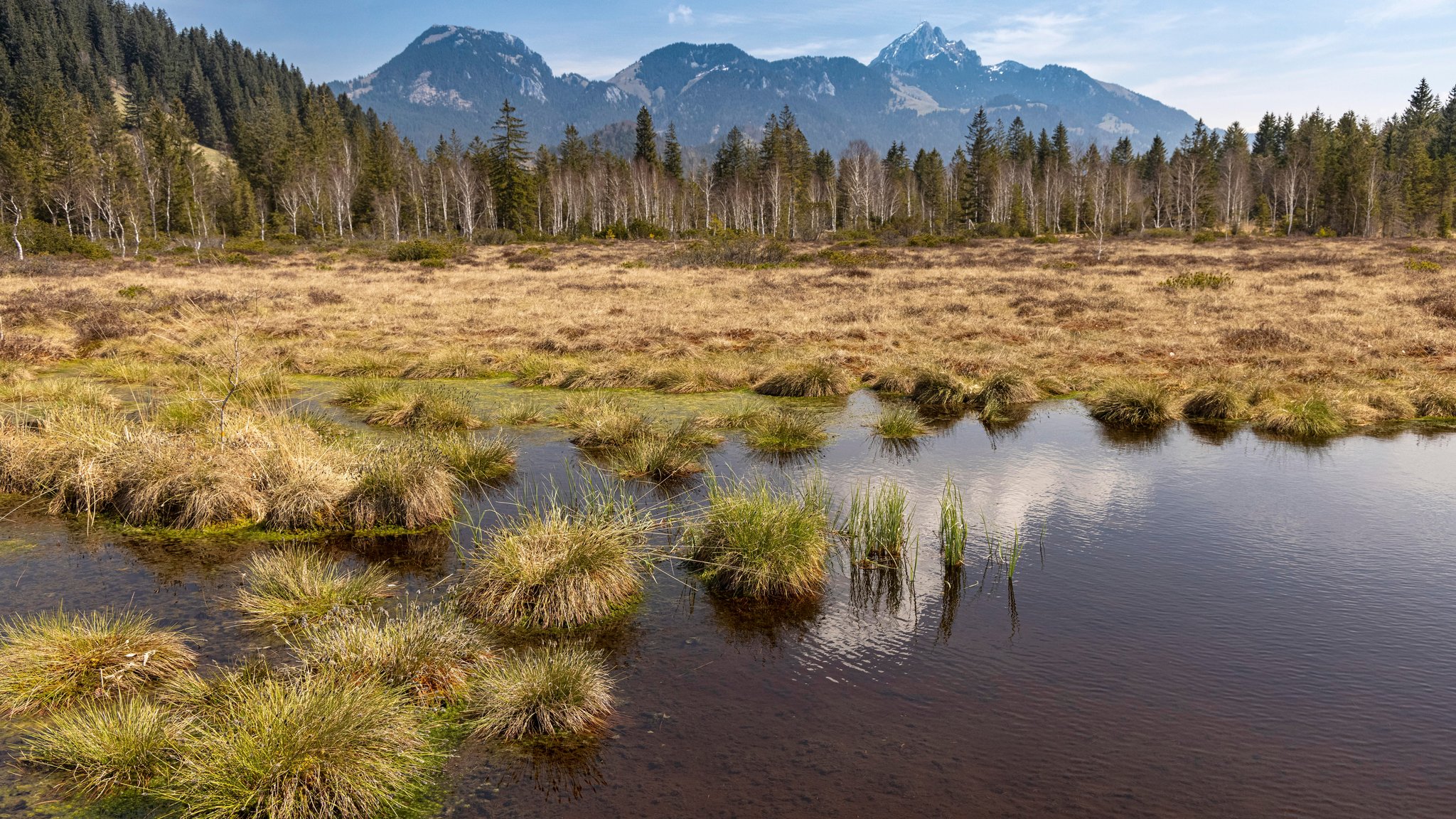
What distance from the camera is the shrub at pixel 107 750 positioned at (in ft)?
17.6

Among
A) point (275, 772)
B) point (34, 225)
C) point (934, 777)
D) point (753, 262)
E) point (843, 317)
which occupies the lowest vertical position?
point (934, 777)

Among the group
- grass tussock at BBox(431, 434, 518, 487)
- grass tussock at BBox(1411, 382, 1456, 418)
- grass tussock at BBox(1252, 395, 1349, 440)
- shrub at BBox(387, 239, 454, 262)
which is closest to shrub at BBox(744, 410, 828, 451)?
grass tussock at BBox(431, 434, 518, 487)

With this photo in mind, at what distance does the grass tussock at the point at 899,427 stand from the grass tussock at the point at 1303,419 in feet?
21.4

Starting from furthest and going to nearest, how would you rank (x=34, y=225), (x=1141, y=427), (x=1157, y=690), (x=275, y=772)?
(x=34, y=225) → (x=1141, y=427) → (x=1157, y=690) → (x=275, y=772)

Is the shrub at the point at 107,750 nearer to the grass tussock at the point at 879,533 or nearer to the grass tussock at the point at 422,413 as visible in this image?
the grass tussock at the point at 879,533

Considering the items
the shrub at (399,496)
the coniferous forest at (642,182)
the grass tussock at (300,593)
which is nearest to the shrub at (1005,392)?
the shrub at (399,496)

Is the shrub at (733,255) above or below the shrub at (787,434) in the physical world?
above

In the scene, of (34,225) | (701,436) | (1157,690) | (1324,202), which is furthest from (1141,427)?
(1324,202)

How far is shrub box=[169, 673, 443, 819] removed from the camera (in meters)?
4.96

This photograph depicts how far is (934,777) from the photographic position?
559 centimetres

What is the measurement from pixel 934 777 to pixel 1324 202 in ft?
356

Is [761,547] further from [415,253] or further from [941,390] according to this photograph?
[415,253]

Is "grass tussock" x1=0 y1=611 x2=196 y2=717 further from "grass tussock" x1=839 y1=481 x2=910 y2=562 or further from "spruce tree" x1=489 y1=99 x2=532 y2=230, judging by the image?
"spruce tree" x1=489 y1=99 x2=532 y2=230

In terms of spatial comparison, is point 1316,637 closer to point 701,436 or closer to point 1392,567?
point 1392,567
